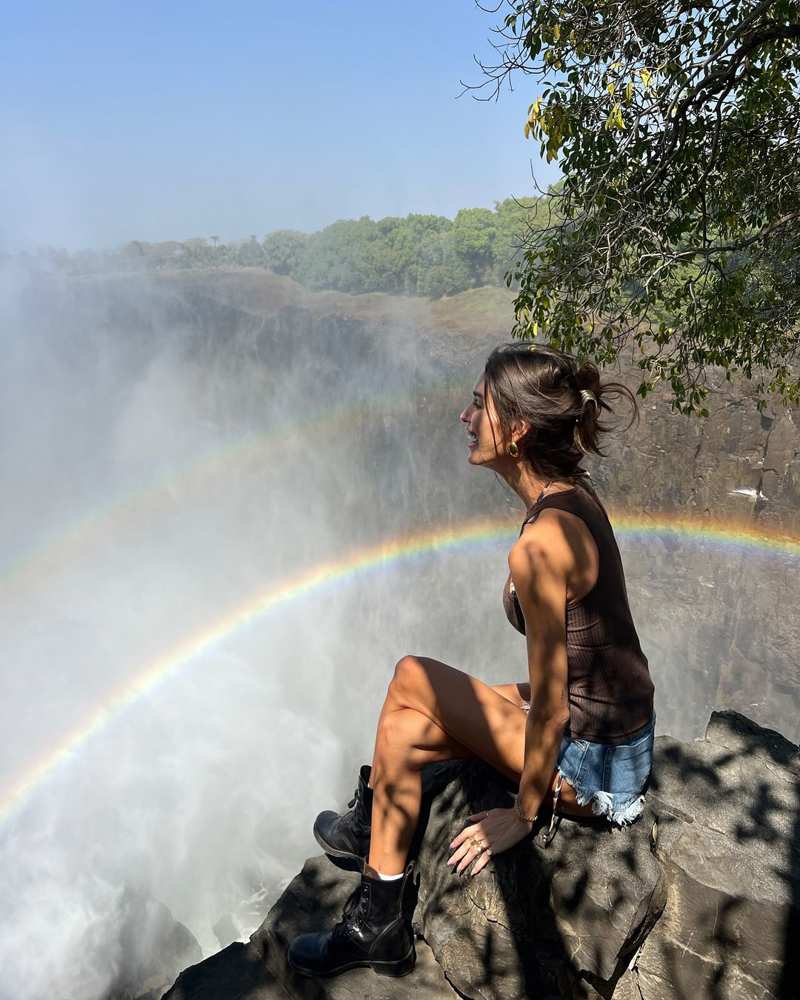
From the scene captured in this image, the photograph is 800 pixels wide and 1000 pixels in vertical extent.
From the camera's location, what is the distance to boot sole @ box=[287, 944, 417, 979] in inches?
113

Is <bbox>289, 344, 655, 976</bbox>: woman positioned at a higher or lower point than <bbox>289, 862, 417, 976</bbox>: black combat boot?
higher

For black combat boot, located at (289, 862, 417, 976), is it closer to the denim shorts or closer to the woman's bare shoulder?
the denim shorts

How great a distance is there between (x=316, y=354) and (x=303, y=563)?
18.7 feet

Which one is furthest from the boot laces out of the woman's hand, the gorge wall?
the gorge wall

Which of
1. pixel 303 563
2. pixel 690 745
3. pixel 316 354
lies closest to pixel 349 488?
pixel 303 563

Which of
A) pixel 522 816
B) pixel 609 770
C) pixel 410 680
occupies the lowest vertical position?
pixel 522 816

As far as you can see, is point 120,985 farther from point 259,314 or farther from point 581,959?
point 259,314

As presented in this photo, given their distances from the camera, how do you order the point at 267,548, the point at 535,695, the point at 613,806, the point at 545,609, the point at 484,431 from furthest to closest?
the point at 267,548
the point at 613,806
the point at 484,431
the point at 535,695
the point at 545,609

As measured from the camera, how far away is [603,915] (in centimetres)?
274

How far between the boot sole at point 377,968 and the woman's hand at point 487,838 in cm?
48

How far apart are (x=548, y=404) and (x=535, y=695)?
949mm

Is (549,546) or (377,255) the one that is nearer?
(549,546)

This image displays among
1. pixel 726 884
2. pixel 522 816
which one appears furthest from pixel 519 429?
pixel 726 884

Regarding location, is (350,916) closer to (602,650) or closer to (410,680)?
(410,680)
